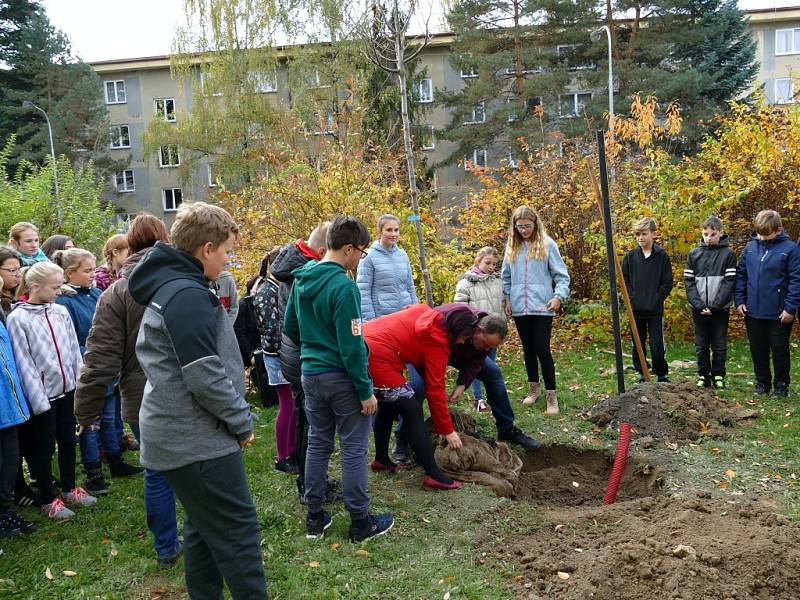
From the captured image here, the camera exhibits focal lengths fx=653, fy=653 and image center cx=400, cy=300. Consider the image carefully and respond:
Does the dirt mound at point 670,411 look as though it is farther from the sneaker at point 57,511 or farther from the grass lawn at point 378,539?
the sneaker at point 57,511

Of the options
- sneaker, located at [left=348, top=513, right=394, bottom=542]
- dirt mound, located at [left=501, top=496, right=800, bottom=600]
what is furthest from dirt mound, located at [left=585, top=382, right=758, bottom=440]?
sneaker, located at [left=348, top=513, right=394, bottom=542]

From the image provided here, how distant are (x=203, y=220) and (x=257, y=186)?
9159 mm

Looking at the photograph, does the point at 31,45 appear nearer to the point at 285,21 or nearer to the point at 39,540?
the point at 285,21

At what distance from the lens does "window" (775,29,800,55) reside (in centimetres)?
3341

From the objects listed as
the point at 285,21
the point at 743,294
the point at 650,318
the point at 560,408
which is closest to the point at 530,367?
the point at 560,408

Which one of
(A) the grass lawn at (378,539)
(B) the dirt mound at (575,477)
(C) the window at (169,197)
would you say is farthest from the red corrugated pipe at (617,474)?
(C) the window at (169,197)

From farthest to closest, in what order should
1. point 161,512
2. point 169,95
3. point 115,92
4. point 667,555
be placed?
point 115,92
point 169,95
point 161,512
point 667,555

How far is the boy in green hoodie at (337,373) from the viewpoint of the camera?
3.92m

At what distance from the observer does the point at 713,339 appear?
764cm

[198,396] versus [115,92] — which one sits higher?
[115,92]

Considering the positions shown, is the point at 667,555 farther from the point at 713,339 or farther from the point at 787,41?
the point at 787,41

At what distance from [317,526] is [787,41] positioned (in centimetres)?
3866

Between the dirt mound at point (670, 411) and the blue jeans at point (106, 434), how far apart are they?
4.52 metres

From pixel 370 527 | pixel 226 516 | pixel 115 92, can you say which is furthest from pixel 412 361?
pixel 115 92
